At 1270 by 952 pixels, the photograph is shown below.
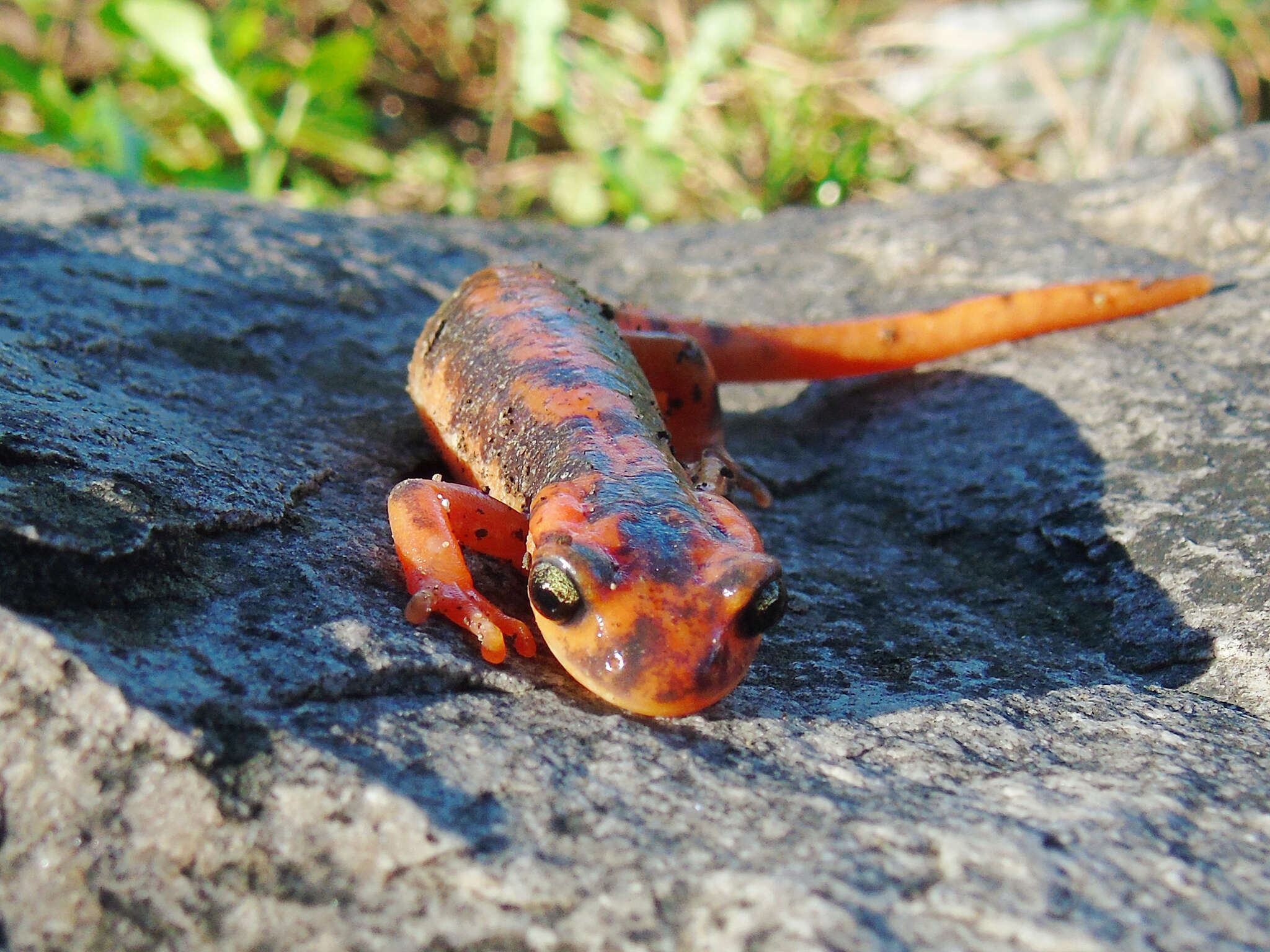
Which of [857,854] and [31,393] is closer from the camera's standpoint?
[857,854]

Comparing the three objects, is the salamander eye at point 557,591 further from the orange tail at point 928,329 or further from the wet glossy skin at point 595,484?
the orange tail at point 928,329

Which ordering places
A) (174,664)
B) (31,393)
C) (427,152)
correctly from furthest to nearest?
(427,152)
(31,393)
(174,664)

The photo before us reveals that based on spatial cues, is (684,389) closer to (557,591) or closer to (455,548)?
(455,548)

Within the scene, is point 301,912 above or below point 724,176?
below

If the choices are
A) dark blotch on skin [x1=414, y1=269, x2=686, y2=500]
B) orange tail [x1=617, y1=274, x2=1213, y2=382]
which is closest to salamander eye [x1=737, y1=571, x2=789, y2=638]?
dark blotch on skin [x1=414, y1=269, x2=686, y2=500]

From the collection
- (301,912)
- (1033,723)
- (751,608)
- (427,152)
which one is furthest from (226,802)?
(427,152)

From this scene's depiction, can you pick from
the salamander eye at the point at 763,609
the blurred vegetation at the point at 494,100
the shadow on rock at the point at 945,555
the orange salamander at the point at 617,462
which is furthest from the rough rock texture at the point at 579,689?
the blurred vegetation at the point at 494,100

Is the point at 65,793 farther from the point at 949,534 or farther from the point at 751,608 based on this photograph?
the point at 949,534
